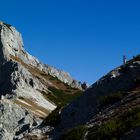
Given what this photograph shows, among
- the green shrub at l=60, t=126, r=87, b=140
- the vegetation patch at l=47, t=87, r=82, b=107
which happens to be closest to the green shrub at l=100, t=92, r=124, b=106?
the green shrub at l=60, t=126, r=87, b=140

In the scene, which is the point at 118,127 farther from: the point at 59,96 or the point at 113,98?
the point at 59,96

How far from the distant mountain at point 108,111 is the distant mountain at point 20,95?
3.52 metres

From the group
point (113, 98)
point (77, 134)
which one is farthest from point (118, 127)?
point (113, 98)

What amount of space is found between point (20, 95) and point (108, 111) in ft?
318

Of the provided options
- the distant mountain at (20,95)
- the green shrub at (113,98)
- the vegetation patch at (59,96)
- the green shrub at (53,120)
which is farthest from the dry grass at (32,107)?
the green shrub at (113,98)

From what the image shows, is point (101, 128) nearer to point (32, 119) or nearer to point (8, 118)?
point (32, 119)

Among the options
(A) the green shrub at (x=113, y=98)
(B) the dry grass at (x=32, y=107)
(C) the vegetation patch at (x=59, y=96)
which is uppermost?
(C) the vegetation patch at (x=59, y=96)

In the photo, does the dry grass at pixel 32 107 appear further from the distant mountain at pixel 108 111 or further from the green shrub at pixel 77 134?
the green shrub at pixel 77 134

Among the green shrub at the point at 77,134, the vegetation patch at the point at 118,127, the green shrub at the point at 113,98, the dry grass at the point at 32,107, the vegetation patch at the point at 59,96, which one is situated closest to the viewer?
the vegetation patch at the point at 118,127

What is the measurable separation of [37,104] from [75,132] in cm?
9792

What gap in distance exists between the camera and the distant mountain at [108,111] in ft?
74.2

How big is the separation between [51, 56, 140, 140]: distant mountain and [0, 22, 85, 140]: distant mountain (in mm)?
3521

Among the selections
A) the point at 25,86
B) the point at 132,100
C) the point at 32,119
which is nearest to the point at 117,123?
the point at 132,100

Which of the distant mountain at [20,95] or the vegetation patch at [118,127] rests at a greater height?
the distant mountain at [20,95]
